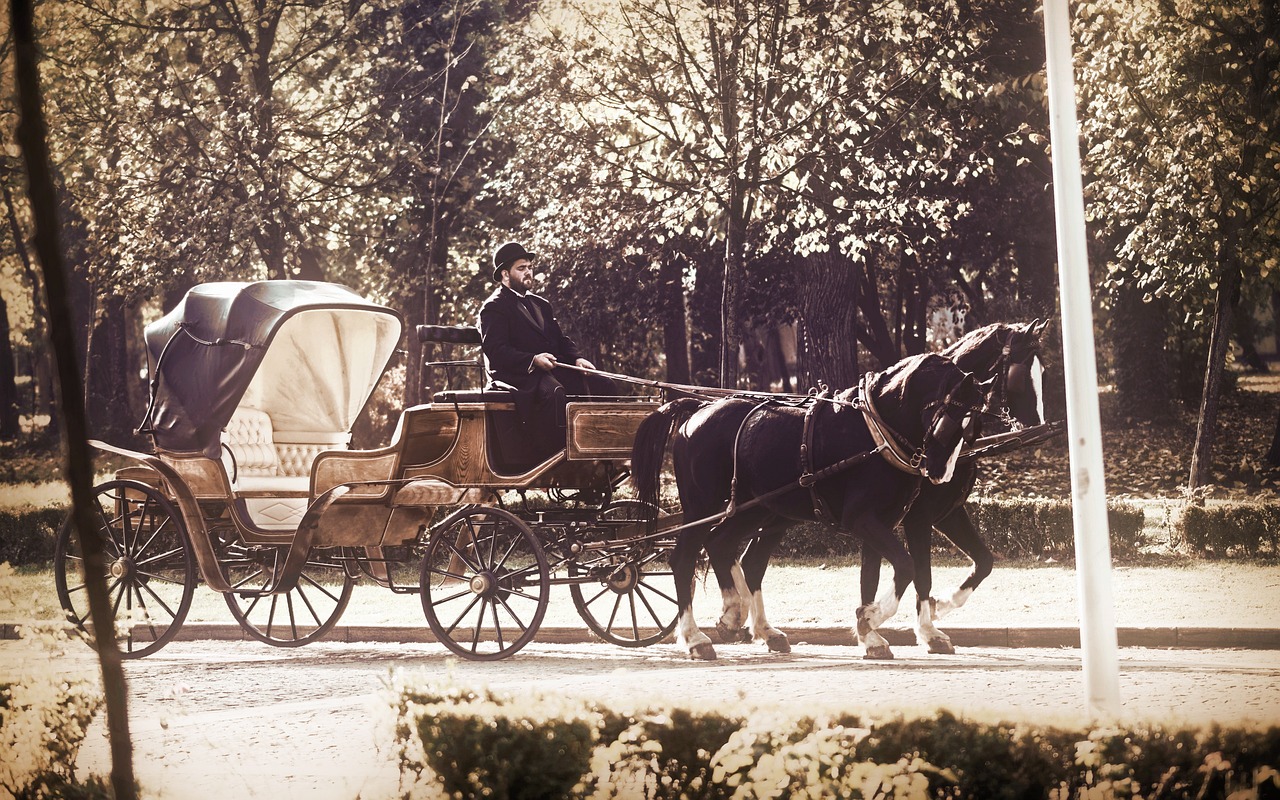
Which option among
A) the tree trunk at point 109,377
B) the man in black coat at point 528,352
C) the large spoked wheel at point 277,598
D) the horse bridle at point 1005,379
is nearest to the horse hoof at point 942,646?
the horse bridle at point 1005,379

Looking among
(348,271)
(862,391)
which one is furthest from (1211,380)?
(348,271)

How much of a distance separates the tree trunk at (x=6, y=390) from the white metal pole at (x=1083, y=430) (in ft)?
87.1

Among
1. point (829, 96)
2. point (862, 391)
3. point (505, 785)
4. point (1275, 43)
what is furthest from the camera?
point (1275, 43)

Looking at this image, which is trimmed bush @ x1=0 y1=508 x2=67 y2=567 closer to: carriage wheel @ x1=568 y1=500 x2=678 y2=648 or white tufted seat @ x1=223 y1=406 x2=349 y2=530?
white tufted seat @ x1=223 y1=406 x2=349 y2=530

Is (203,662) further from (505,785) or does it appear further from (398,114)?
(398,114)

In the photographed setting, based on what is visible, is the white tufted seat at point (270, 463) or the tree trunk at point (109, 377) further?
the tree trunk at point (109, 377)

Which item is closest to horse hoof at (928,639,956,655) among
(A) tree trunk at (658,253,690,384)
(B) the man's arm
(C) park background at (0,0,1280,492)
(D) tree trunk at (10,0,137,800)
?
(B) the man's arm

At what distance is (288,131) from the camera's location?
1867cm

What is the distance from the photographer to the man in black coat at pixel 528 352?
8891mm

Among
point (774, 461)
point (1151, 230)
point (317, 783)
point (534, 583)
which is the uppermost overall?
point (1151, 230)

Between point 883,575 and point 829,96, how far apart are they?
16.0 feet

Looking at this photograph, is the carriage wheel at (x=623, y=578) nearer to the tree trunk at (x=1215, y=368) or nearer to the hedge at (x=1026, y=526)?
the hedge at (x=1026, y=526)

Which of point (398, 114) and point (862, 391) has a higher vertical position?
point (398, 114)

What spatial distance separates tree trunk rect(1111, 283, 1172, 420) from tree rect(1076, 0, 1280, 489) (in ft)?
16.6
